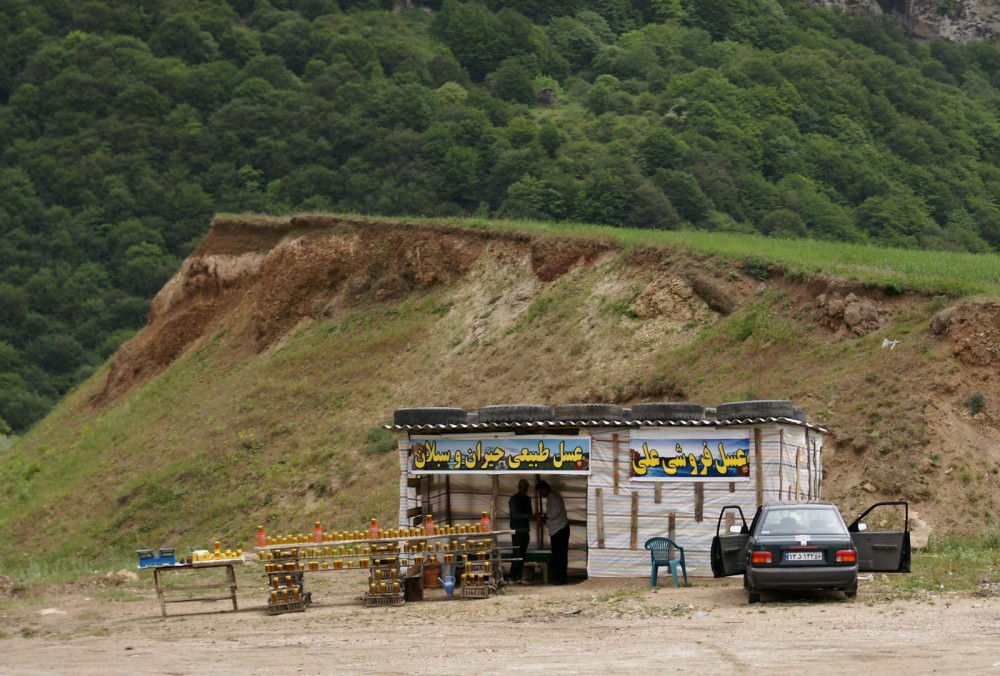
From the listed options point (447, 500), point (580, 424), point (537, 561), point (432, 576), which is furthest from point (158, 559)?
point (580, 424)

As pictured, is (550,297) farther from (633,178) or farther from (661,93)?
(661,93)

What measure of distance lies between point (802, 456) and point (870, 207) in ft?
195

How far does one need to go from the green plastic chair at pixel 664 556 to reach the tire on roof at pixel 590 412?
6.75ft

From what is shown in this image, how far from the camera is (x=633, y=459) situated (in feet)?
76.3

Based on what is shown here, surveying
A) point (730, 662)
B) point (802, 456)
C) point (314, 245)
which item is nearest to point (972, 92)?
point (314, 245)

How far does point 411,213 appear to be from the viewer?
80062mm

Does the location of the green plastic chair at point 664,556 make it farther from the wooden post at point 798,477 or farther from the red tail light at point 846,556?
the red tail light at point 846,556

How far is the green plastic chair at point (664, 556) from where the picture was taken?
74.5 feet

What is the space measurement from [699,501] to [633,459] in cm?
118

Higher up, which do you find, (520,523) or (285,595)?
(520,523)

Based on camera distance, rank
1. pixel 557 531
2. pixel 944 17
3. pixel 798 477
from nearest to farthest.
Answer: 1. pixel 798 477
2. pixel 557 531
3. pixel 944 17

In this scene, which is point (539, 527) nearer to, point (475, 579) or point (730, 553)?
point (475, 579)

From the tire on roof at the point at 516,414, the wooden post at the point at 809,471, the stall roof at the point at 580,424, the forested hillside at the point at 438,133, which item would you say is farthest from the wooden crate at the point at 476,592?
the forested hillside at the point at 438,133

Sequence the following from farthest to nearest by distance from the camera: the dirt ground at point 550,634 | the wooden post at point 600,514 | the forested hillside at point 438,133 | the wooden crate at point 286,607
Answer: the forested hillside at point 438,133 < the wooden post at point 600,514 < the wooden crate at point 286,607 < the dirt ground at point 550,634
